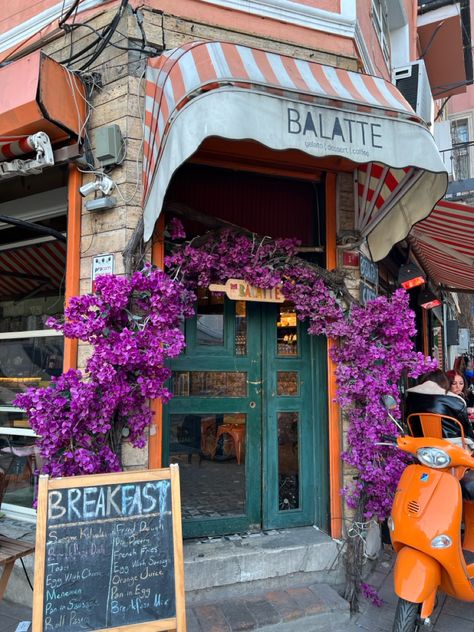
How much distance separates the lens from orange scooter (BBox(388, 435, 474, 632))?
2803 mm

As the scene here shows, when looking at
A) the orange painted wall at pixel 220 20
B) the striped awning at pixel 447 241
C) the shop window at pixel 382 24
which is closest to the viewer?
the orange painted wall at pixel 220 20

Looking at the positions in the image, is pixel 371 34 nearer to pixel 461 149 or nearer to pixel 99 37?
pixel 99 37

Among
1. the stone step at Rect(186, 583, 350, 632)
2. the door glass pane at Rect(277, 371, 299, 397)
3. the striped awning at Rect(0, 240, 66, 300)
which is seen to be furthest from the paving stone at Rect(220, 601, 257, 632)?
the striped awning at Rect(0, 240, 66, 300)

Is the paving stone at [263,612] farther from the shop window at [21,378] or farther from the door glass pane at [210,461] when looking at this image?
the shop window at [21,378]

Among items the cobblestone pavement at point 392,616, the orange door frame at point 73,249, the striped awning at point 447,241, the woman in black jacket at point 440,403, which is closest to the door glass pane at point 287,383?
the woman in black jacket at point 440,403

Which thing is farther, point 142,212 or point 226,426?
point 226,426

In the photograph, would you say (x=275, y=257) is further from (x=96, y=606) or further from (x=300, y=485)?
(x=96, y=606)

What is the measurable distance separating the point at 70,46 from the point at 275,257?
251 cm

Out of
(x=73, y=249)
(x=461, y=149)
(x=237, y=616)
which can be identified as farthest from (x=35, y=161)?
(x=461, y=149)

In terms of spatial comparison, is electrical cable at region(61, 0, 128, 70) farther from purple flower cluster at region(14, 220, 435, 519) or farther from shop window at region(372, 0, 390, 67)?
shop window at region(372, 0, 390, 67)

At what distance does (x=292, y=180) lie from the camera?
4652 mm

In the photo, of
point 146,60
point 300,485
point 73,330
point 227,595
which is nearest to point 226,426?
point 300,485

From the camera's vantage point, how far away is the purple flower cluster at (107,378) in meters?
3.07

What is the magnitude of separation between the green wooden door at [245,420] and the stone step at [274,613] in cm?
65
